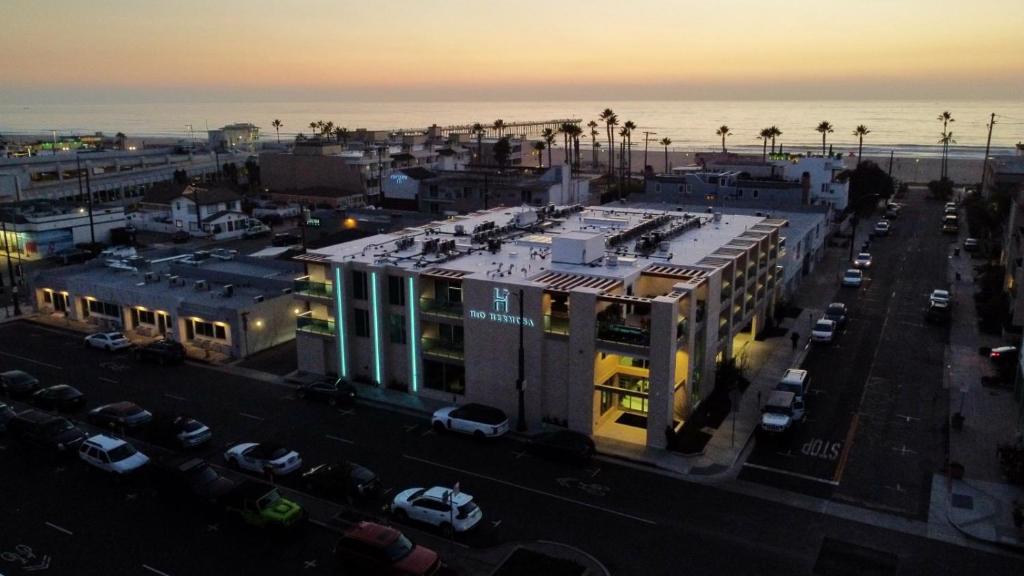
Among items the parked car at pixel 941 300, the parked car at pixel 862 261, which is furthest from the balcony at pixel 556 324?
the parked car at pixel 862 261

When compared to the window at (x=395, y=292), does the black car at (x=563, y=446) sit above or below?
below

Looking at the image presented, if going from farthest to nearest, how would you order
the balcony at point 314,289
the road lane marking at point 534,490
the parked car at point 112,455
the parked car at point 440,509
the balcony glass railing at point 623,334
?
the balcony at point 314,289 → the balcony glass railing at point 623,334 → the parked car at point 112,455 → the road lane marking at point 534,490 → the parked car at point 440,509

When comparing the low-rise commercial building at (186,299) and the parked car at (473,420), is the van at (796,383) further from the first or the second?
the low-rise commercial building at (186,299)

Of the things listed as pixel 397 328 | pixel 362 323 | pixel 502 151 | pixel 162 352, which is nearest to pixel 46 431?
pixel 162 352

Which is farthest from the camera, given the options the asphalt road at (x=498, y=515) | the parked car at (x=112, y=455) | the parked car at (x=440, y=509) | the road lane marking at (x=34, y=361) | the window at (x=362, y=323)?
the road lane marking at (x=34, y=361)

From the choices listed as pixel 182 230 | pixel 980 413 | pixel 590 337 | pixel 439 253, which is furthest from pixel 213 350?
pixel 182 230

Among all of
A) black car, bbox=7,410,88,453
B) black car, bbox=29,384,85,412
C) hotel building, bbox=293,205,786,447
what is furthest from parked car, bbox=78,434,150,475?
hotel building, bbox=293,205,786,447

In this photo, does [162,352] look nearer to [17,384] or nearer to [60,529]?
Answer: [17,384]
